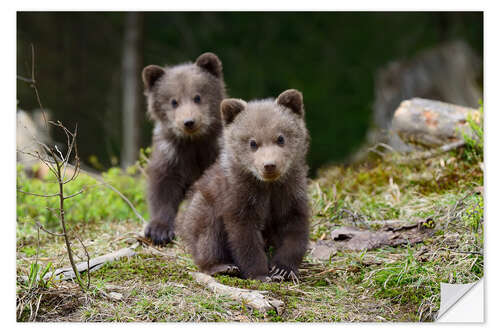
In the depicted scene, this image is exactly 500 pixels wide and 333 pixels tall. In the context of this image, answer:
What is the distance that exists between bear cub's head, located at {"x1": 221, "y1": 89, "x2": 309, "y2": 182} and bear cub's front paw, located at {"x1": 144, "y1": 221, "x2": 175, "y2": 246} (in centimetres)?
132

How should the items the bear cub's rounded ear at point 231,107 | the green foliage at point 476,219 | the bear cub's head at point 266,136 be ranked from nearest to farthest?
the bear cub's head at point 266,136
the bear cub's rounded ear at point 231,107
the green foliage at point 476,219

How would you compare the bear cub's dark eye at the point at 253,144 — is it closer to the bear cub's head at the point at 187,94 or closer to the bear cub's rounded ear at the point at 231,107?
the bear cub's rounded ear at the point at 231,107

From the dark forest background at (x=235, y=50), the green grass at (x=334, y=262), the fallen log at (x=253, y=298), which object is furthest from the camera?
the dark forest background at (x=235, y=50)

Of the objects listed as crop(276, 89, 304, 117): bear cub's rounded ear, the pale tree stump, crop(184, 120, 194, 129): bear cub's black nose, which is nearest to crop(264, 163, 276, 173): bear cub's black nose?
crop(276, 89, 304, 117): bear cub's rounded ear

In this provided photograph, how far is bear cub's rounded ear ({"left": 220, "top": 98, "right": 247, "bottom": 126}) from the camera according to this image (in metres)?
4.77

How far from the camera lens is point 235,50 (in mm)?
7469

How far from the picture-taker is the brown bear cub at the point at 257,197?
181 inches

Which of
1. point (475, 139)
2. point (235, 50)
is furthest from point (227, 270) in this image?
point (235, 50)

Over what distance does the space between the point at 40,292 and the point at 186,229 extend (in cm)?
125

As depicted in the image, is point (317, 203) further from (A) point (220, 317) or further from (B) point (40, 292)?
(B) point (40, 292)

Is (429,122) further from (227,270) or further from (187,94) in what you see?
(227,270)

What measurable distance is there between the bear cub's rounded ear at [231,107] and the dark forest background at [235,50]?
166cm

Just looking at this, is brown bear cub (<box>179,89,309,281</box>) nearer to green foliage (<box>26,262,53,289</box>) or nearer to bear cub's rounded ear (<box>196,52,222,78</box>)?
green foliage (<box>26,262,53,289</box>)

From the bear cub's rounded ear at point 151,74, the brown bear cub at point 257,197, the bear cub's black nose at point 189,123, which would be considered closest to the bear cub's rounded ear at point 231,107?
the brown bear cub at point 257,197
